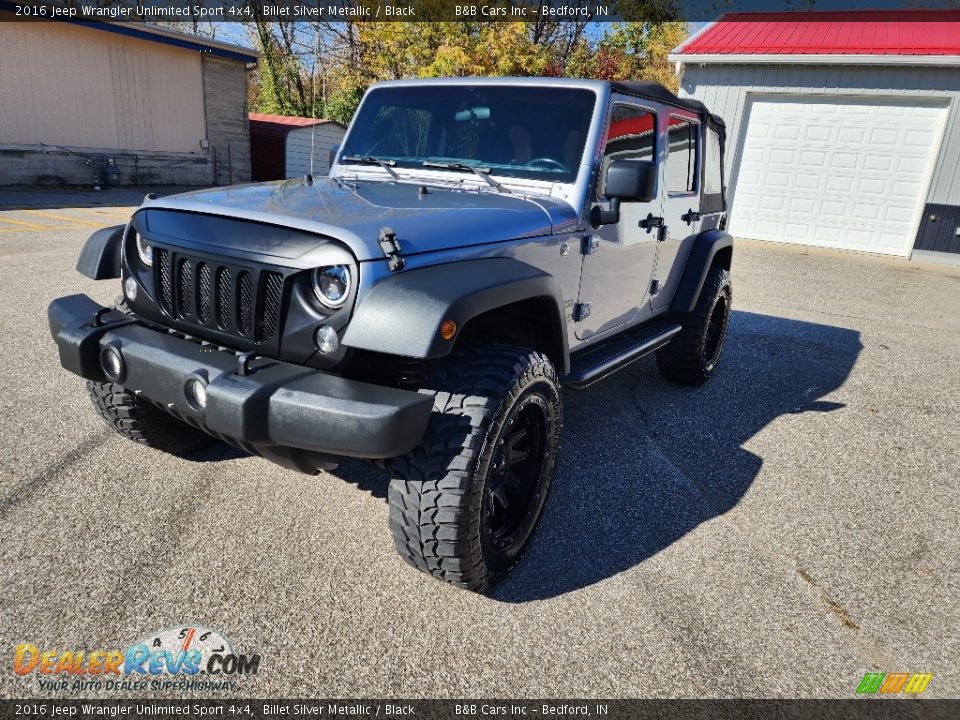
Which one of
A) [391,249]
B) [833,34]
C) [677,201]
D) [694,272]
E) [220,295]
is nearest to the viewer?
[391,249]

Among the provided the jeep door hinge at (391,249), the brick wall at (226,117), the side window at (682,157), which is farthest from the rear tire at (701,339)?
the brick wall at (226,117)

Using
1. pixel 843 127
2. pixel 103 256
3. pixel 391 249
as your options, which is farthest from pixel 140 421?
pixel 843 127

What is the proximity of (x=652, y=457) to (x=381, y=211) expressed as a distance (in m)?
2.11

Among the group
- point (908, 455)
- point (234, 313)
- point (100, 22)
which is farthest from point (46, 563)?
point (100, 22)

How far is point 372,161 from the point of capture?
347 cm

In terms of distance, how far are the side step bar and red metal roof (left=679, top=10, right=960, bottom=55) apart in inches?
408

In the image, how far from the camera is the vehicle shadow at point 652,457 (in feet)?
8.91

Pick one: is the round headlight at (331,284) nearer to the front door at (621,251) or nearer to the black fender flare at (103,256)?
the black fender flare at (103,256)

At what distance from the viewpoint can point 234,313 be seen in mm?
2232

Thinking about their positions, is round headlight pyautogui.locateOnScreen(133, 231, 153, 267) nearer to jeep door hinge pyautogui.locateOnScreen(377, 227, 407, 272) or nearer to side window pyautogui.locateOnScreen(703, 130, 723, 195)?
jeep door hinge pyautogui.locateOnScreen(377, 227, 407, 272)

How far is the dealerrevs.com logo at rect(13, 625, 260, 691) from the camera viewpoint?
76.7 inches

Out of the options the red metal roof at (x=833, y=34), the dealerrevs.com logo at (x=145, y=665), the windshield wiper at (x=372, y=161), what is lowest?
the dealerrevs.com logo at (x=145, y=665)

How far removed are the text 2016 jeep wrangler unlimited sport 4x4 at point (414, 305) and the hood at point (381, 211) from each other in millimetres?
12

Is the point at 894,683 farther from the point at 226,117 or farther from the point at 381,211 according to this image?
the point at 226,117
